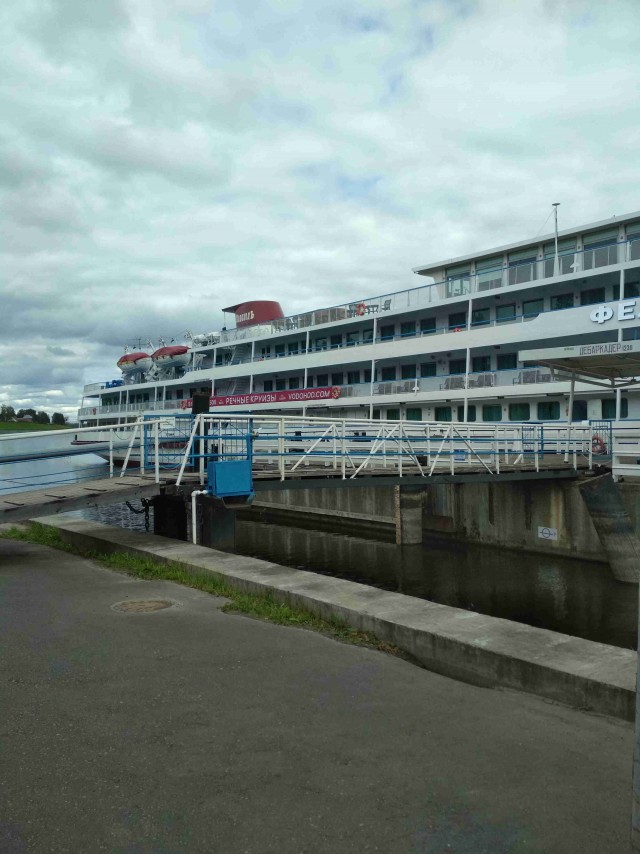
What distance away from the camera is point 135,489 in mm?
11109

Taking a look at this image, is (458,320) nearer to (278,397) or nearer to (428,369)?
(428,369)

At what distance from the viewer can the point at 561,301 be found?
98.7ft

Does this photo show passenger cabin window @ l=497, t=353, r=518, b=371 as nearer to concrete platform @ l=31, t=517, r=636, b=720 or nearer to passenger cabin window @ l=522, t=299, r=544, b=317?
passenger cabin window @ l=522, t=299, r=544, b=317

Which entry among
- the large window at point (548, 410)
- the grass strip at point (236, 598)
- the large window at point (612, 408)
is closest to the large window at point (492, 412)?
the large window at point (548, 410)

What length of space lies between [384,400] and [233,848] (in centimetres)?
3129

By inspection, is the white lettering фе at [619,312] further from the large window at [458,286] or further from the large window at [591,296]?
the large window at [458,286]

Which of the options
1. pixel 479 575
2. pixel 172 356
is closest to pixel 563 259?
pixel 479 575

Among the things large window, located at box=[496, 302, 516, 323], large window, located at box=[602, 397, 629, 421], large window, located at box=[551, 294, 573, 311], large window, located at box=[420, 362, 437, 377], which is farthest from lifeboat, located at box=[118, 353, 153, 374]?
large window, located at box=[602, 397, 629, 421]

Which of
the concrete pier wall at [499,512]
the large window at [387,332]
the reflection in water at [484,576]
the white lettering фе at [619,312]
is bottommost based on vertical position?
the reflection in water at [484,576]

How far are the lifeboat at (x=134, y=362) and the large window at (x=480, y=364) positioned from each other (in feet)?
101

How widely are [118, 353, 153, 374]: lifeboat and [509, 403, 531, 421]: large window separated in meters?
34.0

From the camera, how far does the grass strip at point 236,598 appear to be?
21.6 ft

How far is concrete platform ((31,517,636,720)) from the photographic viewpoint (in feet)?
16.6

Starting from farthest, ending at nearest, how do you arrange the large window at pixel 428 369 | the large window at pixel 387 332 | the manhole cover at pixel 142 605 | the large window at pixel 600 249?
the large window at pixel 387 332 < the large window at pixel 428 369 < the large window at pixel 600 249 < the manhole cover at pixel 142 605
